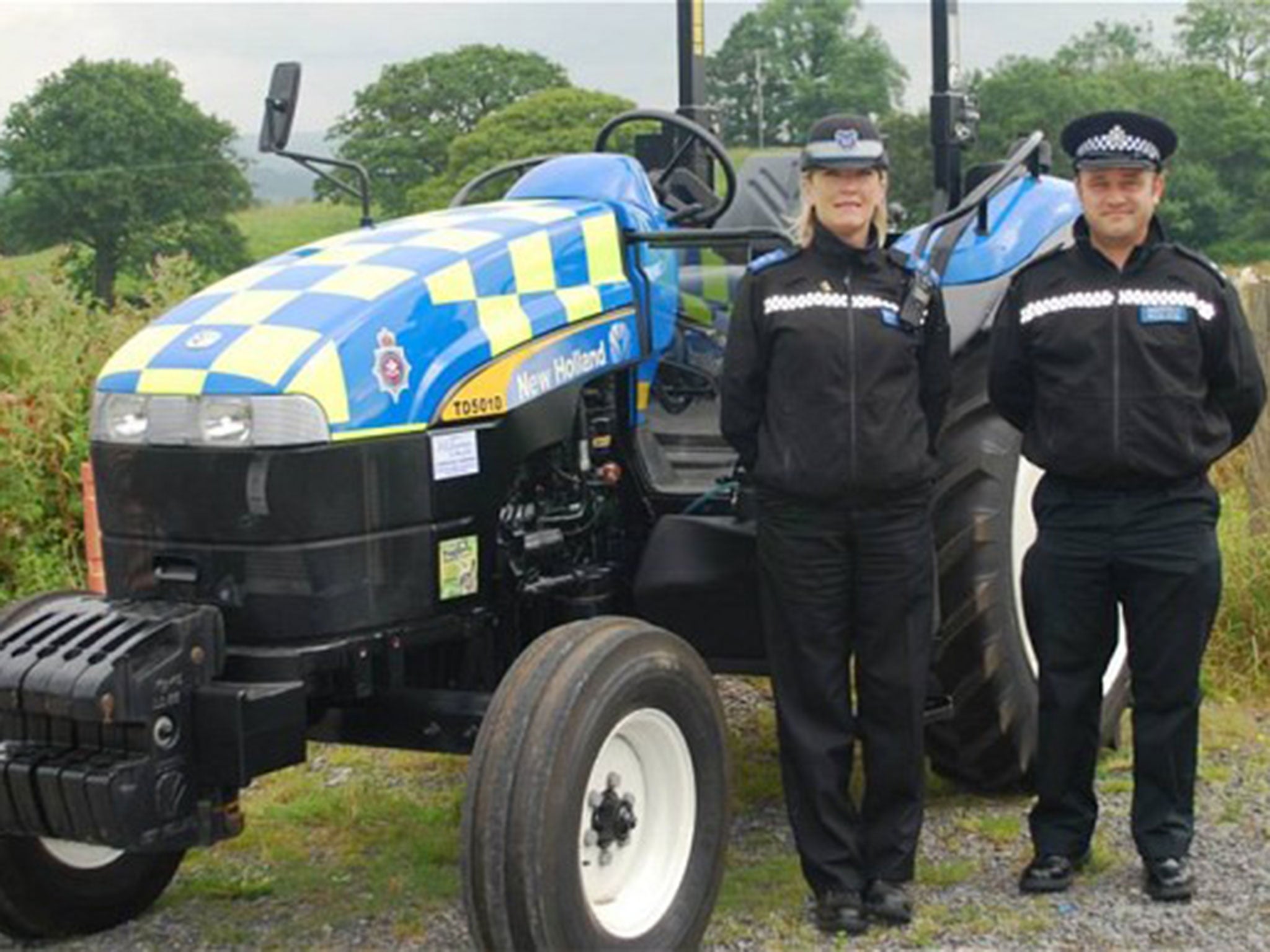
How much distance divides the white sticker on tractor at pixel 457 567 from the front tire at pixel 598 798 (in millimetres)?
287

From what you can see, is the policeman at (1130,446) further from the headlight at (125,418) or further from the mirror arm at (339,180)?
the headlight at (125,418)

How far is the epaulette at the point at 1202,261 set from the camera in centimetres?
397

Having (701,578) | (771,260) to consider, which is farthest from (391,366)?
(701,578)

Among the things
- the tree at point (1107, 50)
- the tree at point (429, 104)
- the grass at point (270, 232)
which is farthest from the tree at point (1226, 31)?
the grass at point (270, 232)

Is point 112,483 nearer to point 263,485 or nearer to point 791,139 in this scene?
point 263,485

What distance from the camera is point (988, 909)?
4086 millimetres

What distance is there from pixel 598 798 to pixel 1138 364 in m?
1.59

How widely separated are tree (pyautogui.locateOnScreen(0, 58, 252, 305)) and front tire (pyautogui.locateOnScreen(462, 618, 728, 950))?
1968cm

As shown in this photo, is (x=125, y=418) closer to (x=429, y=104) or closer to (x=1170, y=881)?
(x=1170, y=881)

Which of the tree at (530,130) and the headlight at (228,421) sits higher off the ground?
the tree at (530,130)

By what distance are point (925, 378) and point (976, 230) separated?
102cm

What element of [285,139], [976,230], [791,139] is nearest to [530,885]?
[285,139]

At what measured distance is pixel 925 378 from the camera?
398 cm

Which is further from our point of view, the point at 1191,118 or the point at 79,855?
the point at 1191,118
